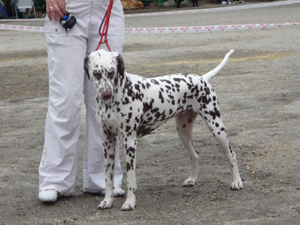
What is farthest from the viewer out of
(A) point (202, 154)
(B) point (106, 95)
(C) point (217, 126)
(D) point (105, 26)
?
(A) point (202, 154)

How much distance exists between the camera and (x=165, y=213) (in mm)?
4383

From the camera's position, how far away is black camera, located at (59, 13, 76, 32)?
14.9 ft

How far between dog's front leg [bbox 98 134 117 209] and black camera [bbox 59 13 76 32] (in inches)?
38.1

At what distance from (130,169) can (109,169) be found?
212 mm

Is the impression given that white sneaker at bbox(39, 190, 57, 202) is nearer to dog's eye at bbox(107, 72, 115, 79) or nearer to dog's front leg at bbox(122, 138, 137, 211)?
dog's front leg at bbox(122, 138, 137, 211)

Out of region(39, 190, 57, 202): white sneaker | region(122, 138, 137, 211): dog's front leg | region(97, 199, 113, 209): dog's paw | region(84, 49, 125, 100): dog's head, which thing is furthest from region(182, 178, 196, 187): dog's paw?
region(84, 49, 125, 100): dog's head

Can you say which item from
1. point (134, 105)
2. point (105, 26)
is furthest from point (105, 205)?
point (105, 26)

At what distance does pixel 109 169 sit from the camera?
459 cm

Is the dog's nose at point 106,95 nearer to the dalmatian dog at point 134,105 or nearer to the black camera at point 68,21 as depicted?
the dalmatian dog at point 134,105

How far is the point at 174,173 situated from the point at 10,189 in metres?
1.57

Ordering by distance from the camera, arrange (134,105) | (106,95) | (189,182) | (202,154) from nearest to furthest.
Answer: (106,95)
(134,105)
(189,182)
(202,154)

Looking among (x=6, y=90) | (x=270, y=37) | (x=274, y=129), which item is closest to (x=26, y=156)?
(x=274, y=129)

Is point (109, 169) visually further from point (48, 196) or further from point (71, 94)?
point (71, 94)

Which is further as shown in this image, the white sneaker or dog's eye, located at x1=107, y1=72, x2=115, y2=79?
the white sneaker
